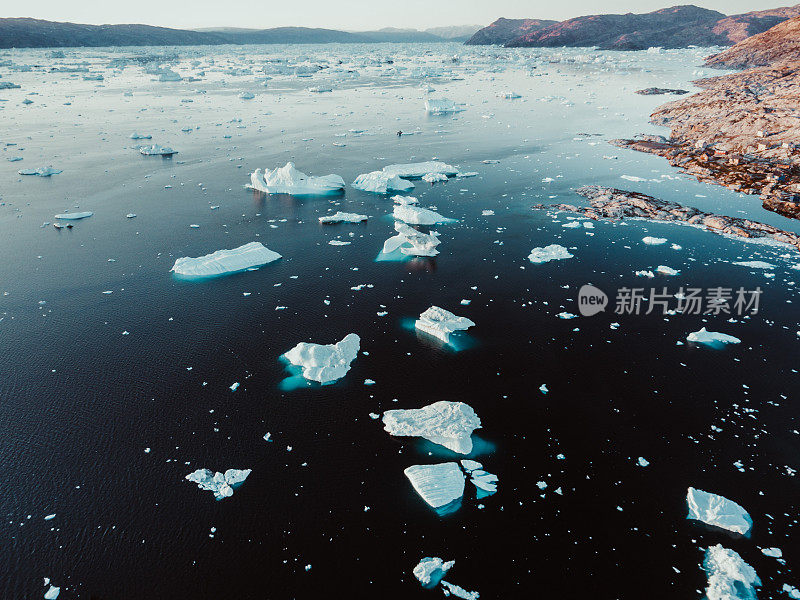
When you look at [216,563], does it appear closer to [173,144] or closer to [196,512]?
[196,512]

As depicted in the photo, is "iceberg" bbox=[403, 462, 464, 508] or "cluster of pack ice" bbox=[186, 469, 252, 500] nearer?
"iceberg" bbox=[403, 462, 464, 508]

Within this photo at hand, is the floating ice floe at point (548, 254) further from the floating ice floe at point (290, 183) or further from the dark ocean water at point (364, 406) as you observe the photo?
the floating ice floe at point (290, 183)

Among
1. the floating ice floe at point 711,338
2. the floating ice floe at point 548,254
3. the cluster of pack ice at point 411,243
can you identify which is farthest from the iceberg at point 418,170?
the floating ice floe at point 711,338

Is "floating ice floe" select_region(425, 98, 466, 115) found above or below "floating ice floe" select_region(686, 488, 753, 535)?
above

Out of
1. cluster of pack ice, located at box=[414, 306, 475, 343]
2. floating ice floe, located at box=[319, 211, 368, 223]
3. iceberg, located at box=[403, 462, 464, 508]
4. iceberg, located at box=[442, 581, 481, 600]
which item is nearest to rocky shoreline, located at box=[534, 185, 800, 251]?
floating ice floe, located at box=[319, 211, 368, 223]

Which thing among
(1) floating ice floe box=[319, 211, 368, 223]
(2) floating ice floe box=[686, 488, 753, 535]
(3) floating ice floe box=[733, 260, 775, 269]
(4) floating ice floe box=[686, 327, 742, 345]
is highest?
(1) floating ice floe box=[319, 211, 368, 223]

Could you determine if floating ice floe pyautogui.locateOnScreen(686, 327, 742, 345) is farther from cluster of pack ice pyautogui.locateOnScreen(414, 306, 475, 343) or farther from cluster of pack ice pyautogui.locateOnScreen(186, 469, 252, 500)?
cluster of pack ice pyautogui.locateOnScreen(186, 469, 252, 500)
